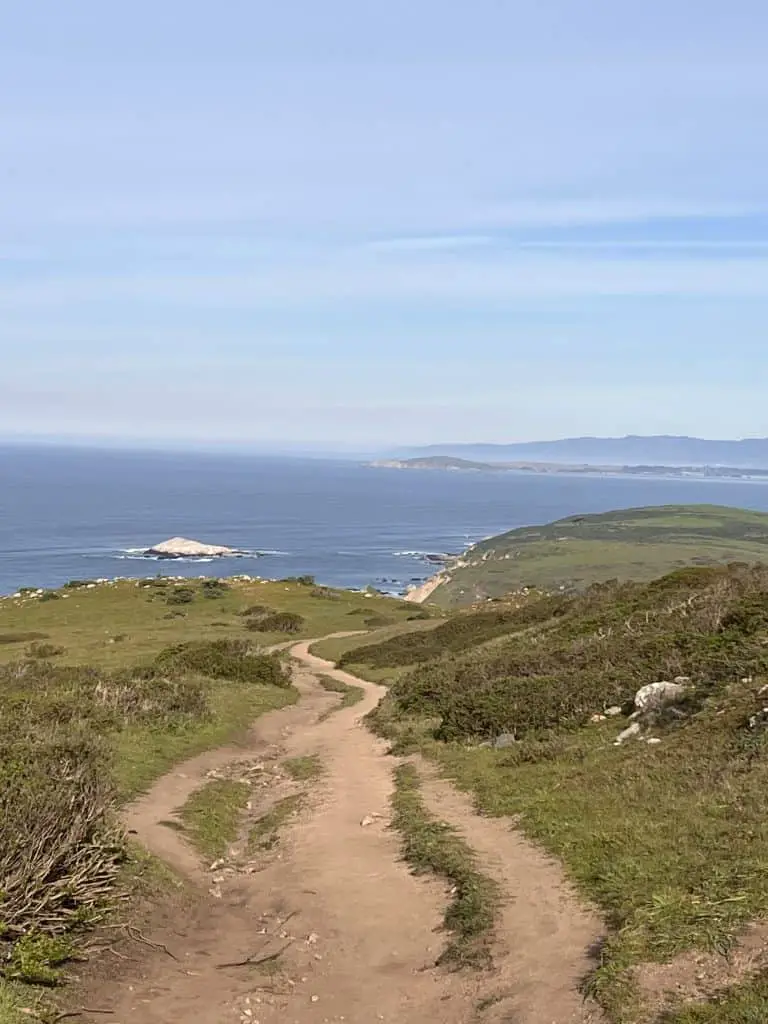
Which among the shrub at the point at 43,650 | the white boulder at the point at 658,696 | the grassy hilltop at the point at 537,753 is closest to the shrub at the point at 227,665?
the grassy hilltop at the point at 537,753

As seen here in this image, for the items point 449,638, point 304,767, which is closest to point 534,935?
point 304,767

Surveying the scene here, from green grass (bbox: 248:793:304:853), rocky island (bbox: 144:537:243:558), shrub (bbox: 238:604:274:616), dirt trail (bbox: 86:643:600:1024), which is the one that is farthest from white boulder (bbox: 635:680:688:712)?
rocky island (bbox: 144:537:243:558)

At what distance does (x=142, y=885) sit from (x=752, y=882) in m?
7.33

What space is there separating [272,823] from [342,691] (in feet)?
58.6

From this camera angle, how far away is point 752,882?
9.95 metres

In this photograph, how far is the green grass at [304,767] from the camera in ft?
62.4

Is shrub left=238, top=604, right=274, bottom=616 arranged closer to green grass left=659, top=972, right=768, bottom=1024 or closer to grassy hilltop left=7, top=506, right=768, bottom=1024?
grassy hilltop left=7, top=506, right=768, bottom=1024

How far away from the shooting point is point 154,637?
47281 millimetres

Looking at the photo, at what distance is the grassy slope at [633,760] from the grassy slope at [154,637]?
4681 mm

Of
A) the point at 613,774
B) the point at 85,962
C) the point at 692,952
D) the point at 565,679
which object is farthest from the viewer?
the point at 565,679

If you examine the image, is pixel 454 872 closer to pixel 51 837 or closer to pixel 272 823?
pixel 272 823

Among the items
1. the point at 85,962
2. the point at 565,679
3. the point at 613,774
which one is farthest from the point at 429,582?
the point at 85,962

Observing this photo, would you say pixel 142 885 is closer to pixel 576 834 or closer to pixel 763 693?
pixel 576 834

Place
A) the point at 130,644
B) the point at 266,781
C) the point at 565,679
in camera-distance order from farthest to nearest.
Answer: the point at 130,644
the point at 565,679
the point at 266,781
